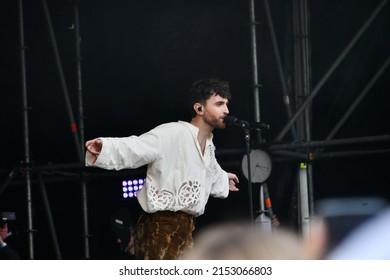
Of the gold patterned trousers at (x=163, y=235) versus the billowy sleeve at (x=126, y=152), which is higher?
the billowy sleeve at (x=126, y=152)

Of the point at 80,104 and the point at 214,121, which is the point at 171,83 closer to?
the point at 80,104

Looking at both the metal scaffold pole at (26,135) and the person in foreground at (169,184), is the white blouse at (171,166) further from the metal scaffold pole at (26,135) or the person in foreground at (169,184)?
the metal scaffold pole at (26,135)

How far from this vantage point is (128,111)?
5.20 m

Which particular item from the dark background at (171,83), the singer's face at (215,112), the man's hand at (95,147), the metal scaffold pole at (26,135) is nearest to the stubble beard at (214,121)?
the singer's face at (215,112)

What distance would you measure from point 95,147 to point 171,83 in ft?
6.54

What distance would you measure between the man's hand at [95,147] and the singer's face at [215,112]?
0.61 meters

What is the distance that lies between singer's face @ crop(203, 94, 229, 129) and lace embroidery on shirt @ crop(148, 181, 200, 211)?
12.3 inches

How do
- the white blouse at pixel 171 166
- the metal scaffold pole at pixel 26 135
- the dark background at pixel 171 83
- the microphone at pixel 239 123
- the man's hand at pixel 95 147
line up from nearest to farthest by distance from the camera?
the man's hand at pixel 95 147 → the white blouse at pixel 171 166 → the microphone at pixel 239 123 → the dark background at pixel 171 83 → the metal scaffold pole at pixel 26 135

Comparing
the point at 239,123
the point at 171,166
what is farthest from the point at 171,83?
the point at 171,166

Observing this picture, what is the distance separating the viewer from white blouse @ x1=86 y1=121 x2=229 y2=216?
336 cm

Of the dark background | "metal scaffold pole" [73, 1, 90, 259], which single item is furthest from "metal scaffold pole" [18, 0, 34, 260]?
"metal scaffold pole" [73, 1, 90, 259]

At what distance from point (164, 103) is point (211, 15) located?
63 centimetres

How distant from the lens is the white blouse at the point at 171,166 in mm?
3361

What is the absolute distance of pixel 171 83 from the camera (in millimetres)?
5105
